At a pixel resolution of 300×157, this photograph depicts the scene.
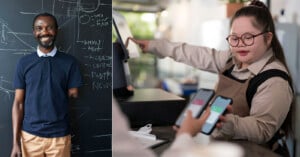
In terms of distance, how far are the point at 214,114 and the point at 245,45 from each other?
0.27 m

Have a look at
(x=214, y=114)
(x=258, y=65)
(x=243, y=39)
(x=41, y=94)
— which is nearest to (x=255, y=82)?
(x=258, y=65)

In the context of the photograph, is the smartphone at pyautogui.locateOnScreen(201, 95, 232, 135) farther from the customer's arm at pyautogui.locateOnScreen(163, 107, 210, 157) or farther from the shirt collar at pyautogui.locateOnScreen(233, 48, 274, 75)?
the shirt collar at pyautogui.locateOnScreen(233, 48, 274, 75)

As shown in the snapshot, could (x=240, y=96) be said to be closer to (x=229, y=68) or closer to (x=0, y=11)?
(x=229, y=68)

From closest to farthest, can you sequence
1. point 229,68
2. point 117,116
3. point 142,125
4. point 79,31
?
point 117,116 → point 79,31 → point 142,125 → point 229,68

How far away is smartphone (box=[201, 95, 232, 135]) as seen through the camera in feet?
1.05

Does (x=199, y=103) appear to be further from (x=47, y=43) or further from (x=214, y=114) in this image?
(x=47, y=43)

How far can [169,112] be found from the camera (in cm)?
62

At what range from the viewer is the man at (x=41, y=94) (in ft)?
1.23

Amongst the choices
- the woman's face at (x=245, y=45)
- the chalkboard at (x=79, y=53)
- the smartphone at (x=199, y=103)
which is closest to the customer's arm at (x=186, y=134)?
the smartphone at (x=199, y=103)

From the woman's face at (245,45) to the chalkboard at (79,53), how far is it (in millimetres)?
247

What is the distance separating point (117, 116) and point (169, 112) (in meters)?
0.34

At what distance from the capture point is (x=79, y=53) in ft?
1.34

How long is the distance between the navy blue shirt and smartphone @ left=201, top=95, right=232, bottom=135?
191 millimetres

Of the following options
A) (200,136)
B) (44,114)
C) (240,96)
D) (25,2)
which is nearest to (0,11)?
(25,2)
